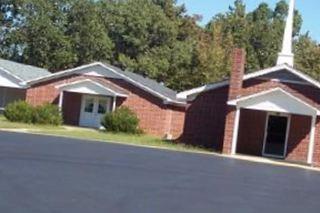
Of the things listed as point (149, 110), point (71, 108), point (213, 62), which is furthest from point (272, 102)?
point (213, 62)

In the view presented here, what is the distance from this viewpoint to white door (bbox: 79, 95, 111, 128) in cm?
4628

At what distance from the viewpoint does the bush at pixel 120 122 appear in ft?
133

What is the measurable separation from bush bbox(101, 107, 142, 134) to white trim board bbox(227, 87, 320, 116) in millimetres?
8181

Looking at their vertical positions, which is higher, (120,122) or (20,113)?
(120,122)

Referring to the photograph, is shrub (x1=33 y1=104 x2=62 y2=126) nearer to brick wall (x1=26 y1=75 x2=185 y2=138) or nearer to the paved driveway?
brick wall (x1=26 y1=75 x2=185 y2=138)

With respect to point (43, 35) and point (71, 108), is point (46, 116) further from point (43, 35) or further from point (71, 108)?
point (43, 35)

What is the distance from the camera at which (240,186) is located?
1791 cm

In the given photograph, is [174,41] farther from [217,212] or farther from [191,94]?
[217,212]

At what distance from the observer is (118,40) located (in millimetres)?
71188

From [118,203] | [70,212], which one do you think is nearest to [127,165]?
[118,203]

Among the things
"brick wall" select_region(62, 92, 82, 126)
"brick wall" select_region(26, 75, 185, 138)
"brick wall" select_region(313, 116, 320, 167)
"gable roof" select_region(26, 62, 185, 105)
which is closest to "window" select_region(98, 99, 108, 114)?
"brick wall" select_region(62, 92, 82, 126)

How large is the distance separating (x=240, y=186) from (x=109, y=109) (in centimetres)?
2851

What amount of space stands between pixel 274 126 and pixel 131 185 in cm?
2129

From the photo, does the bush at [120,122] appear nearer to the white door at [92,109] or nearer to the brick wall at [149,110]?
the brick wall at [149,110]
